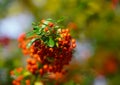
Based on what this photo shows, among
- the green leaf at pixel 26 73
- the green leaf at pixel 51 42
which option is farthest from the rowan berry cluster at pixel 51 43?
the green leaf at pixel 26 73

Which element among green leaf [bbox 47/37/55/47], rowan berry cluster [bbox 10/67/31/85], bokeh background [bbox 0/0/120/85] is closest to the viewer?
green leaf [bbox 47/37/55/47]

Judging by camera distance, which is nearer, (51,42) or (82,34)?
(51,42)

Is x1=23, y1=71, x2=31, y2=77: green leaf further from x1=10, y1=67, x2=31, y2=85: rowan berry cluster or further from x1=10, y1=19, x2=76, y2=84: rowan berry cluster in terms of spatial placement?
x1=10, y1=19, x2=76, y2=84: rowan berry cluster

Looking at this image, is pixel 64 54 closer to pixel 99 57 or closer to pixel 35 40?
pixel 35 40

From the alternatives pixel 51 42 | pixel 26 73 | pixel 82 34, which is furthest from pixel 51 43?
pixel 82 34

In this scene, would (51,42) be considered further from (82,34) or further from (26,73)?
(82,34)

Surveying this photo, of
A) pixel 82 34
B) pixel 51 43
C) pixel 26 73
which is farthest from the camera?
pixel 82 34

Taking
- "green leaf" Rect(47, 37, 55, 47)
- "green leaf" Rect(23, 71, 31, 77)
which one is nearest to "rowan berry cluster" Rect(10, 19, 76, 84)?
"green leaf" Rect(47, 37, 55, 47)

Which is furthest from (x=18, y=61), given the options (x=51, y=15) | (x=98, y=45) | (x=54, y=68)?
(x=54, y=68)
